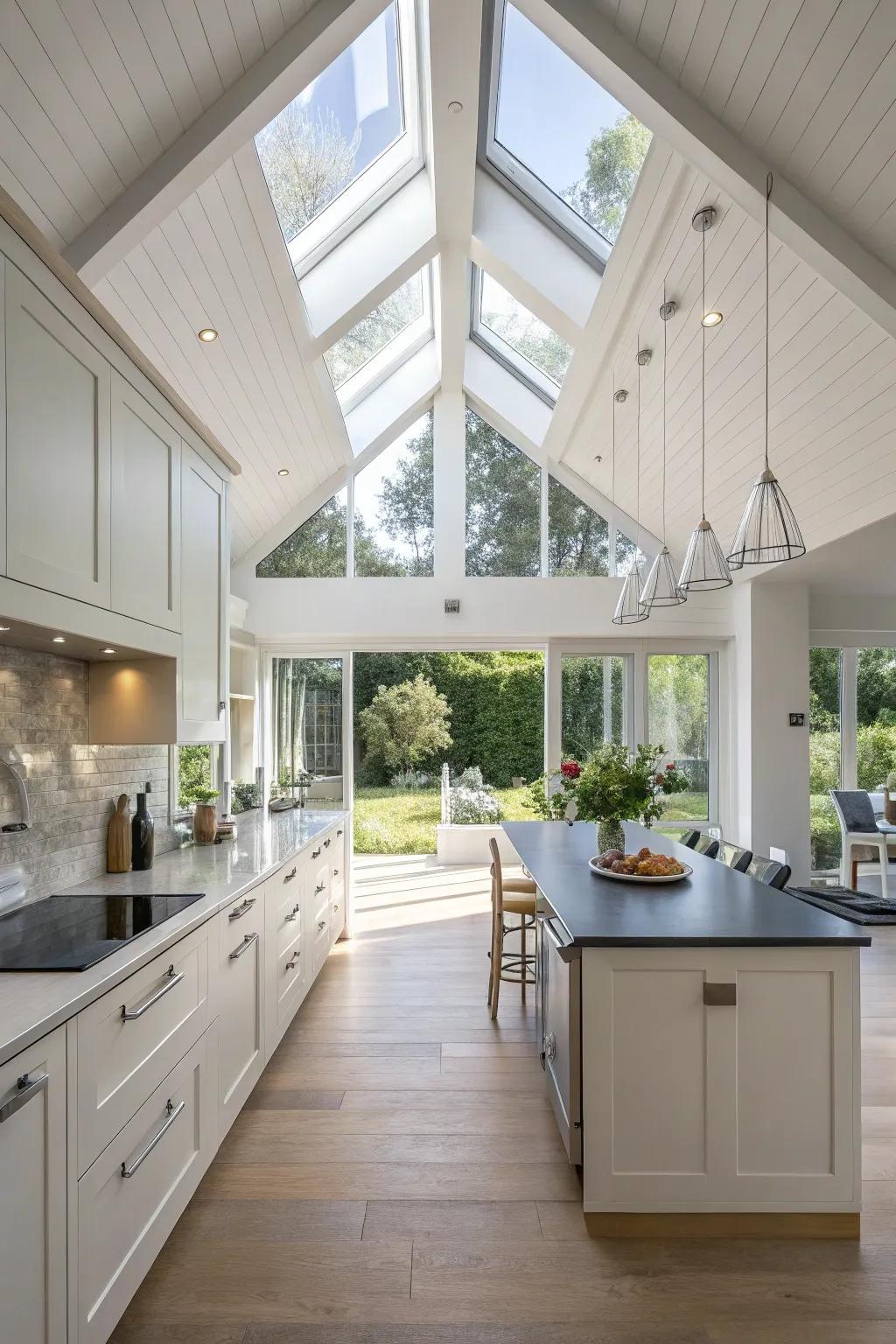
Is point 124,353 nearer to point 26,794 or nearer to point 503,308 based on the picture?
point 26,794

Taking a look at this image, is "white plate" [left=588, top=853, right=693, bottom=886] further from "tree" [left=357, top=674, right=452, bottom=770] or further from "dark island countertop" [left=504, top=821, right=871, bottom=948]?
"tree" [left=357, top=674, right=452, bottom=770]

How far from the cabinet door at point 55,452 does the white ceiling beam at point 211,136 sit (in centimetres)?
88

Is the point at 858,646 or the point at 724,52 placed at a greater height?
the point at 724,52

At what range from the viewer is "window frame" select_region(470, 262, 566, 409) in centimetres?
586

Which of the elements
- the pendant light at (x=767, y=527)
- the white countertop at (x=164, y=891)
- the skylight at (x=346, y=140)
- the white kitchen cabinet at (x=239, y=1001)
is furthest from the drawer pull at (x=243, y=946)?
the skylight at (x=346, y=140)

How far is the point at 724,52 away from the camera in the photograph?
2561mm

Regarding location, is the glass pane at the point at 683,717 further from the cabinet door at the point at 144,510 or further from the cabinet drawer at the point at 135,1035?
the cabinet drawer at the point at 135,1035

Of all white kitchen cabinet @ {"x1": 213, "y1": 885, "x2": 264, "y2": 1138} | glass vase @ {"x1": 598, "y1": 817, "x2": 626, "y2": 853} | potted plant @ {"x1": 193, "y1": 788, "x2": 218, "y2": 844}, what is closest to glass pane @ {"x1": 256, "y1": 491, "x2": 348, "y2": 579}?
potted plant @ {"x1": 193, "y1": 788, "x2": 218, "y2": 844}

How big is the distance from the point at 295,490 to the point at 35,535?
4435 millimetres

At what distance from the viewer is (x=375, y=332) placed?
5.41m

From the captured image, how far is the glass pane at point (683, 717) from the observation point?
6512 mm

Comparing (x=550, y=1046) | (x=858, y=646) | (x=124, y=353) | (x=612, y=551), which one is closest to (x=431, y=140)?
(x=124, y=353)

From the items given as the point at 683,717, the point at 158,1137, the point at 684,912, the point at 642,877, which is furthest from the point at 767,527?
the point at 683,717

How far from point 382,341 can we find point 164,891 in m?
4.37
